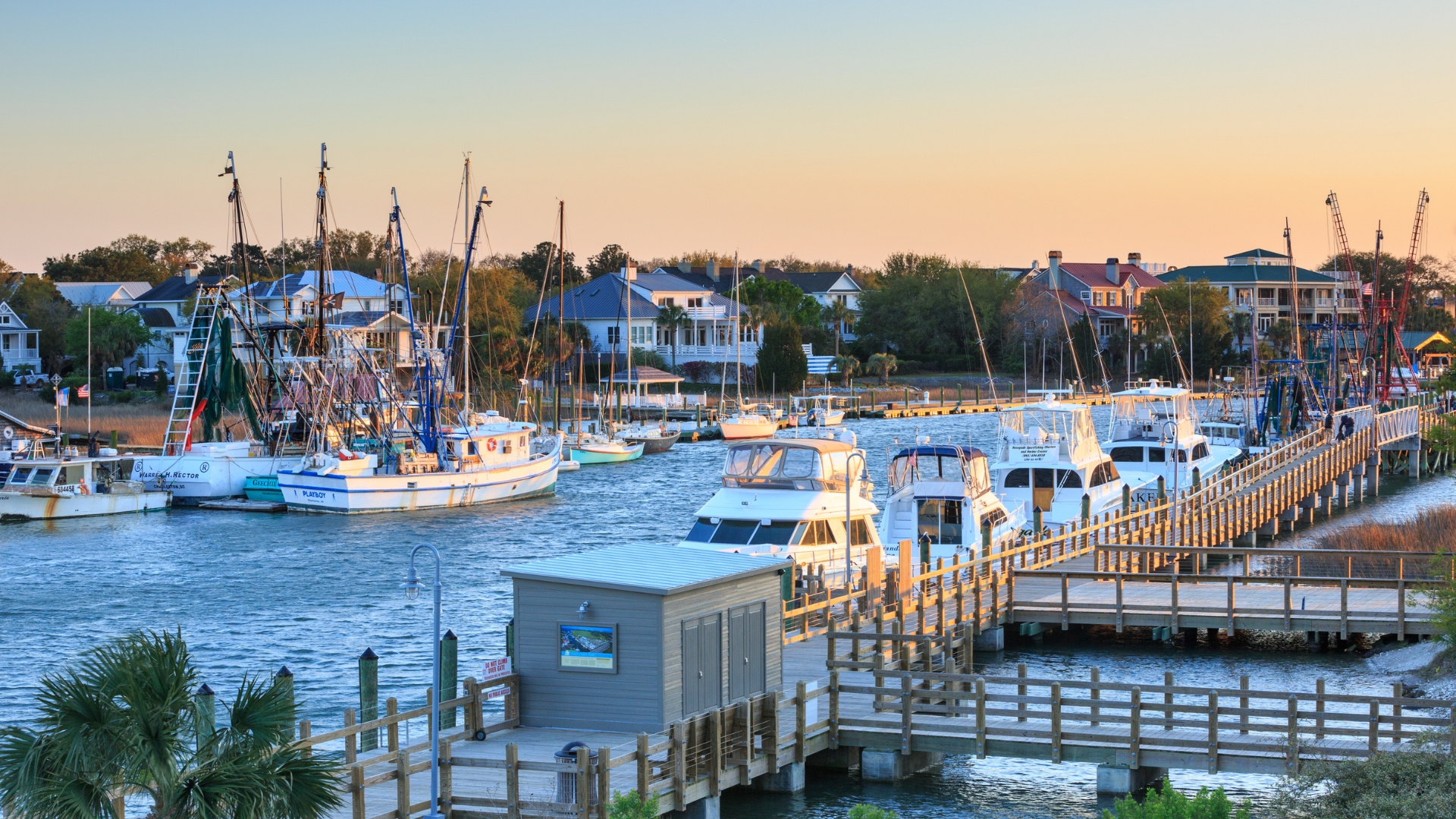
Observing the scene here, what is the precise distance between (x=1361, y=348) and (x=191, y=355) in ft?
220

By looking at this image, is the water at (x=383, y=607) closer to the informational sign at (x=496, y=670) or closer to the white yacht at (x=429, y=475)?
the white yacht at (x=429, y=475)

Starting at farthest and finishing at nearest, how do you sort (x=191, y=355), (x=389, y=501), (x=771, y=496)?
(x=191, y=355) < (x=389, y=501) < (x=771, y=496)

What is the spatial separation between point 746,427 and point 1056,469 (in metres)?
57.0

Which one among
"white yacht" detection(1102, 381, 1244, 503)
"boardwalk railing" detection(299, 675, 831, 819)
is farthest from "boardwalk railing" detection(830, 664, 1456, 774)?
"white yacht" detection(1102, 381, 1244, 503)

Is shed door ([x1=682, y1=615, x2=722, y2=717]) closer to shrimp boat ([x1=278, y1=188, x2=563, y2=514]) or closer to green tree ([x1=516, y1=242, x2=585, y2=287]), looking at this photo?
shrimp boat ([x1=278, y1=188, x2=563, y2=514])

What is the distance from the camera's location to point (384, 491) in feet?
223

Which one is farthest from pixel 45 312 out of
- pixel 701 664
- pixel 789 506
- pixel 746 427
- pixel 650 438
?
pixel 701 664

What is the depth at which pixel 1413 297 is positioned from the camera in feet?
550

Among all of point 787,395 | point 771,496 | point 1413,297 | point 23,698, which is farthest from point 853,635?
point 1413,297

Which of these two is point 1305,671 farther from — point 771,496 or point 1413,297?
point 1413,297

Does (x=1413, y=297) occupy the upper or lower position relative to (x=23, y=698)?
upper

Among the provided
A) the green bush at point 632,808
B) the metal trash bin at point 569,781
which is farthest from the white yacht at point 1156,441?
the green bush at point 632,808

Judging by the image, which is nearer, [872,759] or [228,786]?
[228,786]

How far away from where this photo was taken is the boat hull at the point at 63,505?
65188mm
